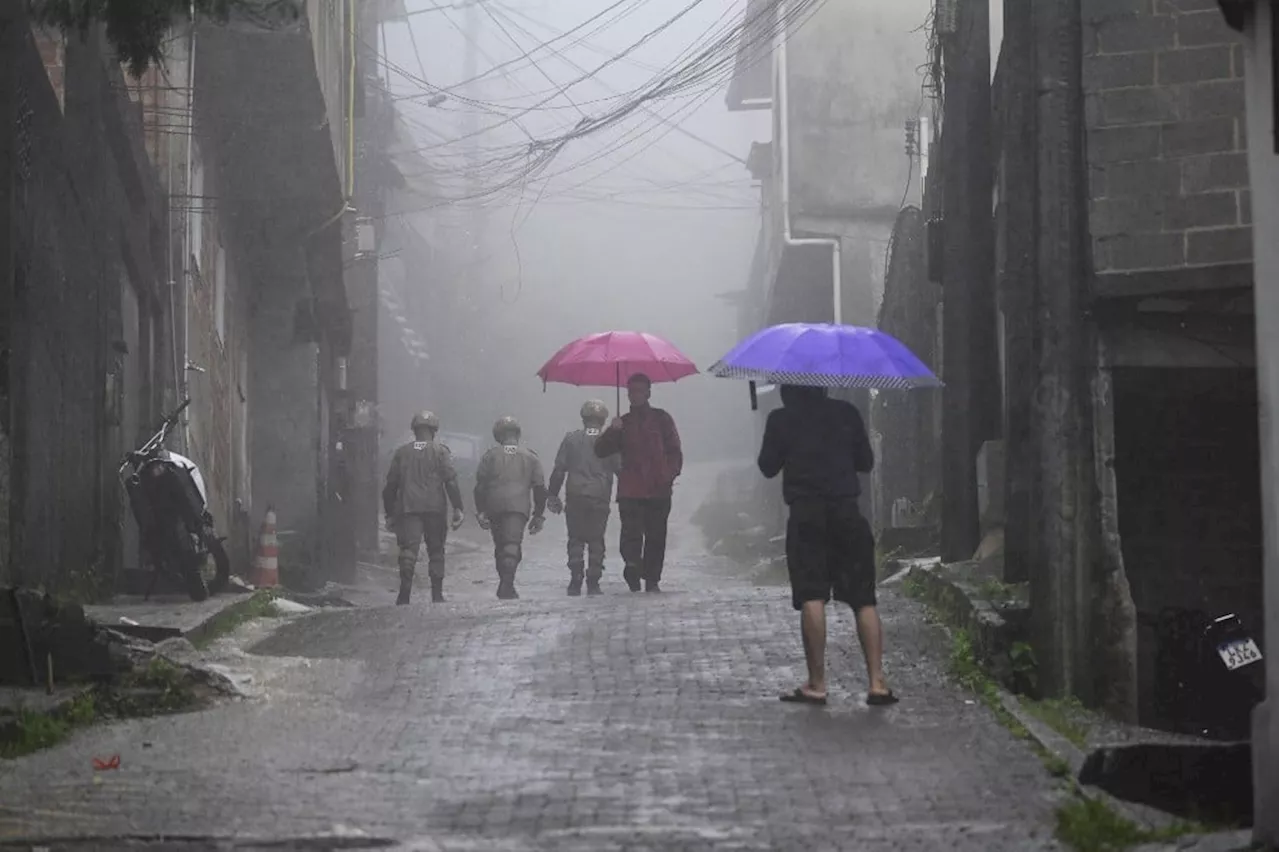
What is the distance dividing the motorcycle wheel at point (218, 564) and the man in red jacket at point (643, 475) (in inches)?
125

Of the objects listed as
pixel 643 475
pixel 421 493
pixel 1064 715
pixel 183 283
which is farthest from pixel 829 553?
pixel 183 283

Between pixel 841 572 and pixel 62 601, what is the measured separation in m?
3.75

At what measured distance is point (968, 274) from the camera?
41.9ft

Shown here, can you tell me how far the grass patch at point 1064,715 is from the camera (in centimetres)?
796

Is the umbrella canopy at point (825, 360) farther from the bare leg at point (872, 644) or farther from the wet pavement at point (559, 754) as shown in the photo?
the wet pavement at point (559, 754)

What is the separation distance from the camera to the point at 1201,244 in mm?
9125

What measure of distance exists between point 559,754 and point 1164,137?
4.38m

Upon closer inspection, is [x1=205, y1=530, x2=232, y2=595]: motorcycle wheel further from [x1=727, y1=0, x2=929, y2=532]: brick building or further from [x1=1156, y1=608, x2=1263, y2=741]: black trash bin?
[x1=727, y1=0, x2=929, y2=532]: brick building

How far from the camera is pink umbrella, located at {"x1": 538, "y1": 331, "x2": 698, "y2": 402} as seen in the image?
613 inches

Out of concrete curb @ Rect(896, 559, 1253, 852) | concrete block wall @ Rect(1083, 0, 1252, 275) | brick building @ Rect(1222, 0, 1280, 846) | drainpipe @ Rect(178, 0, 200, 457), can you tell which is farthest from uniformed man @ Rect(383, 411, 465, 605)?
brick building @ Rect(1222, 0, 1280, 846)

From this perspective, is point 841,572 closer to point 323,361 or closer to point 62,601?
point 62,601

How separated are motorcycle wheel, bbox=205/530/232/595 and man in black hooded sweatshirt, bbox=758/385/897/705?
5.00 metres

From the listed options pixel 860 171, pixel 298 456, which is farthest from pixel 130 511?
pixel 860 171

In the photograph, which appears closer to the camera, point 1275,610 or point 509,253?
point 1275,610
